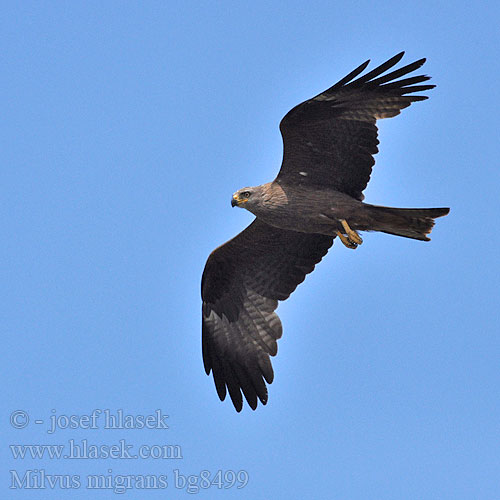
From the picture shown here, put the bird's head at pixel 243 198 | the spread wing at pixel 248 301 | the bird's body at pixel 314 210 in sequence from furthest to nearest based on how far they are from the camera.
A: the spread wing at pixel 248 301
the bird's head at pixel 243 198
the bird's body at pixel 314 210

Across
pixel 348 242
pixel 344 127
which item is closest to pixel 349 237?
pixel 348 242

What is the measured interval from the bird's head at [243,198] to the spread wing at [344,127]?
43 centimetres

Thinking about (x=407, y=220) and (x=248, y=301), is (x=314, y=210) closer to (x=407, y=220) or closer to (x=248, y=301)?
(x=407, y=220)

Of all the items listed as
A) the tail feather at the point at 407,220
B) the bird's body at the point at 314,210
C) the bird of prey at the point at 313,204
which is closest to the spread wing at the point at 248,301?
the bird of prey at the point at 313,204

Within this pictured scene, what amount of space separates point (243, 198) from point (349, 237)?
1411 mm

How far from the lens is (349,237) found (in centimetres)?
1246

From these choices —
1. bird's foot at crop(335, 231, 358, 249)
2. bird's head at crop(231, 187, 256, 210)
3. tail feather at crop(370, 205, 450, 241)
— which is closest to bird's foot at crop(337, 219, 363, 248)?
bird's foot at crop(335, 231, 358, 249)

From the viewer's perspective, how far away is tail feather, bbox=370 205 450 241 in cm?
1191

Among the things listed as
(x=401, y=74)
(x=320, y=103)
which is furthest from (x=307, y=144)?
(x=401, y=74)

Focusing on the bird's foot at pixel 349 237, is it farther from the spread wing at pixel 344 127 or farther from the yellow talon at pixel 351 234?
the spread wing at pixel 344 127

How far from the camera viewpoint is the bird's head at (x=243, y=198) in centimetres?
1248

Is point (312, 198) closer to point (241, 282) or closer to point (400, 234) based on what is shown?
point (400, 234)

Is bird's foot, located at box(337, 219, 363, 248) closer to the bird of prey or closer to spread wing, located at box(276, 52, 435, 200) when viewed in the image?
the bird of prey

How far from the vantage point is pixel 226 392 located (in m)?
14.2
